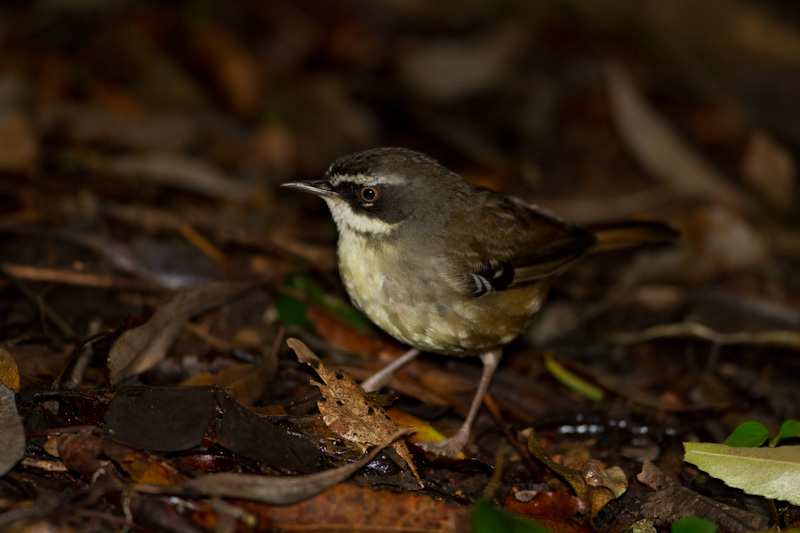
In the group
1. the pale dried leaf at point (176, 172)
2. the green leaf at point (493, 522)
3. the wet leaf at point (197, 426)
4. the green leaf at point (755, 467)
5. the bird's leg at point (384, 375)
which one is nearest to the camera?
the green leaf at point (493, 522)

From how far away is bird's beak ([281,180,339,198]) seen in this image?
548 cm

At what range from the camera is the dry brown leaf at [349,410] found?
468 cm

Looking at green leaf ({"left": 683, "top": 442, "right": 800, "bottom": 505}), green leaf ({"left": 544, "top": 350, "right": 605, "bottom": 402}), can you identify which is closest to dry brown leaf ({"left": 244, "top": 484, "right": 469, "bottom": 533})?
green leaf ({"left": 683, "top": 442, "right": 800, "bottom": 505})

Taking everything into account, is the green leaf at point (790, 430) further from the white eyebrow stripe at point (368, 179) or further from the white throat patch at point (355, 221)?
the white eyebrow stripe at point (368, 179)

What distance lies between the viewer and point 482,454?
Answer: 211 inches

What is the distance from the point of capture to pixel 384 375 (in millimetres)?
5656

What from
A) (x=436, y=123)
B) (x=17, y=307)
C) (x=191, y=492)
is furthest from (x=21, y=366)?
(x=436, y=123)

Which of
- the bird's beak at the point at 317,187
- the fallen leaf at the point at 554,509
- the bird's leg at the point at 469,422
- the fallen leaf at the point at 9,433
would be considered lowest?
the fallen leaf at the point at 554,509

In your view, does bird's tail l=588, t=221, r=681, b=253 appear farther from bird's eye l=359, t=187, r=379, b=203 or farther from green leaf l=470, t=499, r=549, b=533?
green leaf l=470, t=499, r=549, b=533

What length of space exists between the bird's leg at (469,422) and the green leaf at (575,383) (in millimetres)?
451

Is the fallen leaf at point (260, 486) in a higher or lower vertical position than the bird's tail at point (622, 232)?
lower

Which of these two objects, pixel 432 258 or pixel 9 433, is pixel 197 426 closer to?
pixel 9 433

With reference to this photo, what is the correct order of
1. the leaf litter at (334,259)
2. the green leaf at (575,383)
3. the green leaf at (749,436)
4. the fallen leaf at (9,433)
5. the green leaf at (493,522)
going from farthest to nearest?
the green leaf at (575,383) → the green leaf at (749,436) → the leaf litter at (334,259) → the fallen leaf at (9,433) → the green leaf at (493,522)

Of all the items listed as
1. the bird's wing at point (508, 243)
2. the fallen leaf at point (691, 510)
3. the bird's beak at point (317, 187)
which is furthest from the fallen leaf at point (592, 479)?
the bird's beak at point (317, 187)
